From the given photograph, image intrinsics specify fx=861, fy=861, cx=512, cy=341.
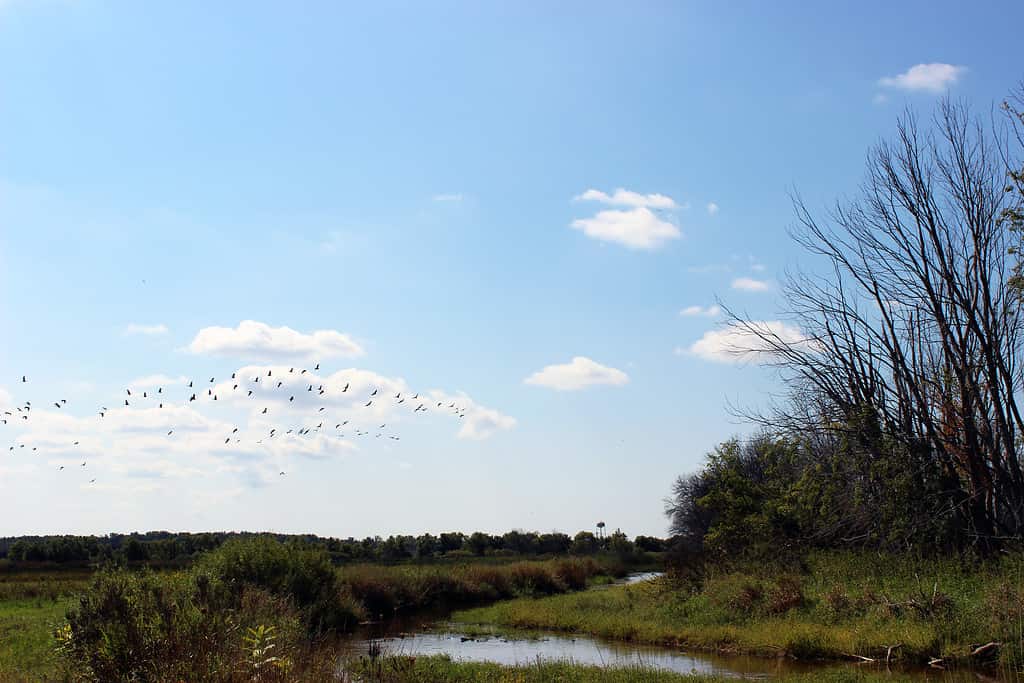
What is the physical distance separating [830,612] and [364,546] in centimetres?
7349

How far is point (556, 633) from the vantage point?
3309 cm

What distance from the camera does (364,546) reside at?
9375 cm

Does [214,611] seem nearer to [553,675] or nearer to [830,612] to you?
[553,675]

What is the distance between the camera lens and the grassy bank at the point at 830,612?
21775mm

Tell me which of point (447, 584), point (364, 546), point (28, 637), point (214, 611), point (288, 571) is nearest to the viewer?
point (214, 611)

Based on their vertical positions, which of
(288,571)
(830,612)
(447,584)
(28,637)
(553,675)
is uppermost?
(288,571)

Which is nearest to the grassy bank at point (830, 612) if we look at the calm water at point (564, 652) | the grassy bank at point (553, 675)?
the calm water at point (564, 652)

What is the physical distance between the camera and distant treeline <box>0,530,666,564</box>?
7094 centimetres

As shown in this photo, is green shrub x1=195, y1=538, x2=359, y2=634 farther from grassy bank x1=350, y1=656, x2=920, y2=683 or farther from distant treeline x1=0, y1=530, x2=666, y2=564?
distant treeline x1=0, y1=530, x2=666, y2=564

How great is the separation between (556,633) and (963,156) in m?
22.9

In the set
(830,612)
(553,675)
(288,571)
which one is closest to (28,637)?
(288,571)

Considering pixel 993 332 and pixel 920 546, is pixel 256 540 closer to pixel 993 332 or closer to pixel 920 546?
pixel 920 546

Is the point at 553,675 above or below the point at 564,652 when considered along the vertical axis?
above

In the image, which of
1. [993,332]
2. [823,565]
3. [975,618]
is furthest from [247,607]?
[993,332]
